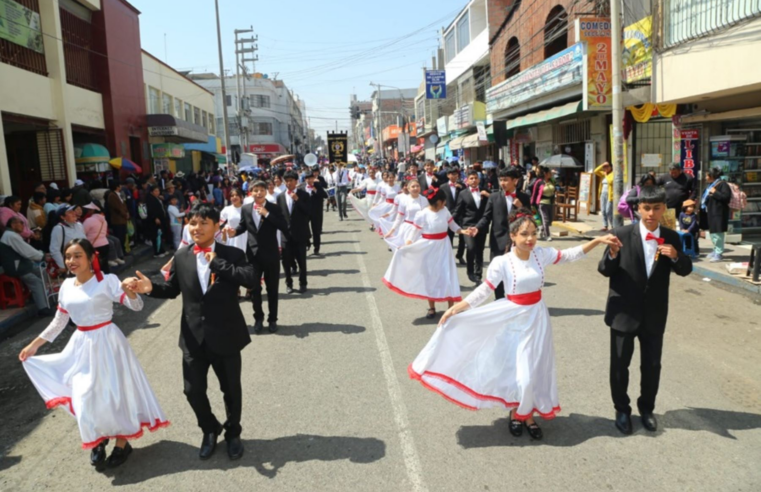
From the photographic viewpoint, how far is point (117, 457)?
4129 mm

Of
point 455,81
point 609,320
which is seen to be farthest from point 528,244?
point 455,81

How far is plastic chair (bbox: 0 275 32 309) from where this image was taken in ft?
29.1

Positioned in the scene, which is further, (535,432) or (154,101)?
(154,101)

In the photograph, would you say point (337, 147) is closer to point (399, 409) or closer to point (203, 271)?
point (399, 409)

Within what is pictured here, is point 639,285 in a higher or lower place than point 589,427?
higher

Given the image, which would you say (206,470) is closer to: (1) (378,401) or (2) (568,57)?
(1) (378,401)

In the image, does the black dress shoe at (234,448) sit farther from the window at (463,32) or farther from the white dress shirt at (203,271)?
the window at (463,32)

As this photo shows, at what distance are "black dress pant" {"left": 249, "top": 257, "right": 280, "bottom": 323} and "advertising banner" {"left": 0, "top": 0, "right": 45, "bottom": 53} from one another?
1048 centimetres

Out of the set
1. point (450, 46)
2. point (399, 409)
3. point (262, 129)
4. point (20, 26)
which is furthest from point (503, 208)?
point (262, 129)

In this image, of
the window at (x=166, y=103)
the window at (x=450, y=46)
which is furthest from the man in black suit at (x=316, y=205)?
the window at (x=450, y=46)

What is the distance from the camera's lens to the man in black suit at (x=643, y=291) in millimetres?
4223

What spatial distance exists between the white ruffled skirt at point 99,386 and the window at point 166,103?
27.0 metres

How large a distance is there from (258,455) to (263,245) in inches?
150

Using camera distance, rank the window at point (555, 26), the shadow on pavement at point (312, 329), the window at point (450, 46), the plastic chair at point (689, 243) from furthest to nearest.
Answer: the window at point (450, 46)
the window at point (555, 26)
the plastic chair at point (689, 243)
the shadow on pavement at point (312, 329)
